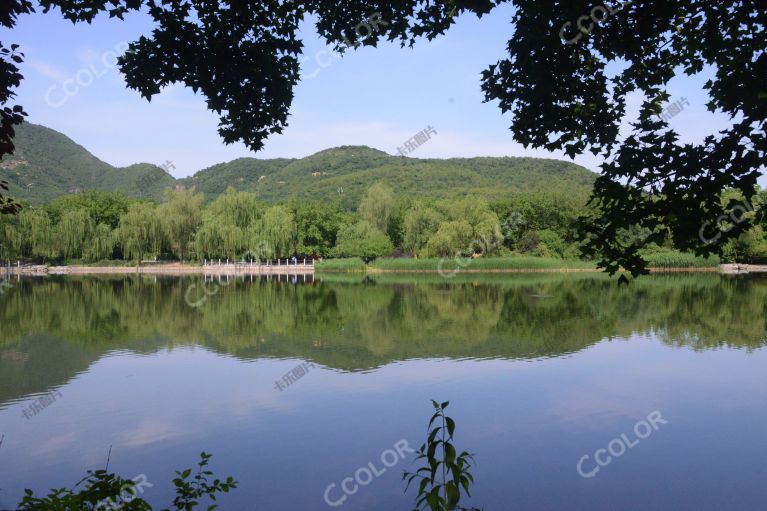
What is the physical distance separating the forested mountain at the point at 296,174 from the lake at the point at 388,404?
201 feet

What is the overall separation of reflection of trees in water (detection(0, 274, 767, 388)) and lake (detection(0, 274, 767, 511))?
0.13 meters

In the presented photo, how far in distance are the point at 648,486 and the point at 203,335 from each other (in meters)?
11.8

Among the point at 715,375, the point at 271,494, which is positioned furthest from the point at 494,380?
the point at 271,494

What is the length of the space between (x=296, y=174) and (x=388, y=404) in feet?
345

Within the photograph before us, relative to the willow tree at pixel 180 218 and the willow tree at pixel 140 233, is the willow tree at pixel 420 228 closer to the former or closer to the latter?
the willow tree at pixel 180 218

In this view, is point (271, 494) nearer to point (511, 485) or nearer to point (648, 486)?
point (511, 485)

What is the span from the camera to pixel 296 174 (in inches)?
4353

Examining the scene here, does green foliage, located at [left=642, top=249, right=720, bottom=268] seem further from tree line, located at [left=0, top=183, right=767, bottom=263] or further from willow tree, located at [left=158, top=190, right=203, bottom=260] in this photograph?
willow tree, located at [left=158, top=190, right=203, bottom=260]

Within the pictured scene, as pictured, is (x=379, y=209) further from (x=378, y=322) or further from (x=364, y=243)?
(x=378, y=322)

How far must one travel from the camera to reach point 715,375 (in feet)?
32.8

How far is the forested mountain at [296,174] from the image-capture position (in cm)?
8962

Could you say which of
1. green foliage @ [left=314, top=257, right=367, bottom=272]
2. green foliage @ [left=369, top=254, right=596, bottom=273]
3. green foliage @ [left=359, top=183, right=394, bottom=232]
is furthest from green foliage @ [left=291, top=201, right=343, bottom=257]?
green foliage @ [left=369, top=254, right=596, bottom=273]

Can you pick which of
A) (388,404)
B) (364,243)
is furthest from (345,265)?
(388,404)

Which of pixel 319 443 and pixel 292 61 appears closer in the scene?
pixel 292 61
